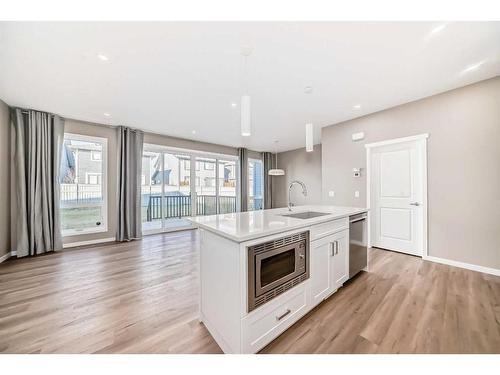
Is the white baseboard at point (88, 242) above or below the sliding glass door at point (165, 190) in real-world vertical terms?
below

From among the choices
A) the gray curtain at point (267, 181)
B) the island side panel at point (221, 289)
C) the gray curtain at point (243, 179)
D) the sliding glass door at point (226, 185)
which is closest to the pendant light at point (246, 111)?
the island side panel at point (221, 289)

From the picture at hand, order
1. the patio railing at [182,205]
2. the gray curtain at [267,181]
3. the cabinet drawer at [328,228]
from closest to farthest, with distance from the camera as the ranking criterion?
the cabinet drawer at [328,228] → the patio railing at [182,205] → the gray curtain at [267,181]

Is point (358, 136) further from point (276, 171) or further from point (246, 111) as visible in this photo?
point (246, 111)

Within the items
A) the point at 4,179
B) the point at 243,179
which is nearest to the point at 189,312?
the point at 4,179

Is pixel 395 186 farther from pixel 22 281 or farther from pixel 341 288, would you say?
pixel 22 281

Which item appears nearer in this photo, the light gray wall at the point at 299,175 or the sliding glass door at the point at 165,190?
the sliding glass door at the point at 165,190

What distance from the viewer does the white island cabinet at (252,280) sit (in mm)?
1299

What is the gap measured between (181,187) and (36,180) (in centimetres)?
289

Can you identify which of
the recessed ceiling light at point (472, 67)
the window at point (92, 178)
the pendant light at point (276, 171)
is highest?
the recessed ceiling light at point (472, 67)

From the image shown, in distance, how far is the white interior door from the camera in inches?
132

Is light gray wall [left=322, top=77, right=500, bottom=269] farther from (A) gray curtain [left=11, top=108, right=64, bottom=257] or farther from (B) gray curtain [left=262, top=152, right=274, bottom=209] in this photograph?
(A) gray curtain [left=11, top=108, right=64, bottom=257]

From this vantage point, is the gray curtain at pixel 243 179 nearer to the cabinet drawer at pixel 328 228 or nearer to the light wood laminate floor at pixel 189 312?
the light wood laminate floor at pixel 189 312

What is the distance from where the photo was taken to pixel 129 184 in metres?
4.59

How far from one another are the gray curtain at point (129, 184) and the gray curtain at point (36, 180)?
1.01m
